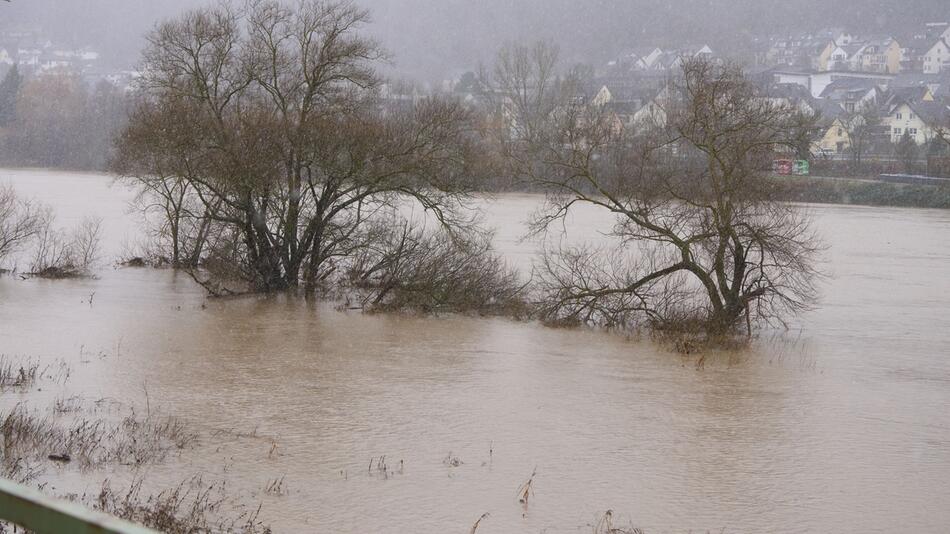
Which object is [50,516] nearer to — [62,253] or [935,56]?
[62,253]

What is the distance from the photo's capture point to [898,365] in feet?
56.5

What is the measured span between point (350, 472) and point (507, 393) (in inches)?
180

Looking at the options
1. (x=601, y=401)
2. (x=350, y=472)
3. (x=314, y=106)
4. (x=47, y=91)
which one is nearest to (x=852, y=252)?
(x=314, y=106)

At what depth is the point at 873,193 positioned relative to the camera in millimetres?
50906

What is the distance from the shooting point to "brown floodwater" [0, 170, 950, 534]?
983cm

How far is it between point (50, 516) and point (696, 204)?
1751 cm

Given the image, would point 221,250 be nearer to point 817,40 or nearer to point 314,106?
point 314,106

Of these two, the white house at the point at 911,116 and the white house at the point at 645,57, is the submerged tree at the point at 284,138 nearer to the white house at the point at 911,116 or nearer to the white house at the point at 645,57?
the white house at the point at 911,116

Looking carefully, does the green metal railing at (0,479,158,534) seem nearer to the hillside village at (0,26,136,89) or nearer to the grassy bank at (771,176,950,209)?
the grassy bank at (771,176,950,209)

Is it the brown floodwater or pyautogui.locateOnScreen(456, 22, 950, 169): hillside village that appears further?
pyautogui.locateOnScreen(456, 22, 950, 169): hillside village

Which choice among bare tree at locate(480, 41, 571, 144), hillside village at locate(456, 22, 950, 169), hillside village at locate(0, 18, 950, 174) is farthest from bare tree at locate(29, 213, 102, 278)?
hillside village at locate(0, 18, 950, 174)

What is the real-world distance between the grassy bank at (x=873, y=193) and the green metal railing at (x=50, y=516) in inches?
1937

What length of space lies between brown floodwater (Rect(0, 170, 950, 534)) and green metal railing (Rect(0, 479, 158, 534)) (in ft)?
21.5

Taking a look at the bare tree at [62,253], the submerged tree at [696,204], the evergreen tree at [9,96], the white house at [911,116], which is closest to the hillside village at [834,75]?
the white house at [911,116]
